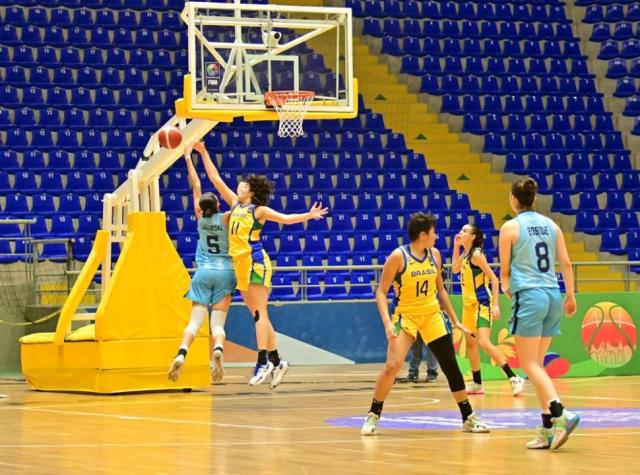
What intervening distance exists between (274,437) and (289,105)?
18.3ft

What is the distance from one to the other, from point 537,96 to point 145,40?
28.9 ft

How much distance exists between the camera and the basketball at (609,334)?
18.9 m

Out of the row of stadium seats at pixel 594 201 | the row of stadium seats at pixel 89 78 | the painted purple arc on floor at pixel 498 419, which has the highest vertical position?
the row of stadium seats at pixel 89 78

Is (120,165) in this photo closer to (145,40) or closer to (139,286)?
(145,40)

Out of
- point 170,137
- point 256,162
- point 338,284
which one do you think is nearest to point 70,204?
point 256,162

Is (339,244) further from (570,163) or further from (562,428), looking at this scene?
(562,428)

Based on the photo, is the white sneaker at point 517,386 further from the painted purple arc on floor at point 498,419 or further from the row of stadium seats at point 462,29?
the row of stadium seats at point 462,29

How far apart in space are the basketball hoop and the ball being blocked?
113cm

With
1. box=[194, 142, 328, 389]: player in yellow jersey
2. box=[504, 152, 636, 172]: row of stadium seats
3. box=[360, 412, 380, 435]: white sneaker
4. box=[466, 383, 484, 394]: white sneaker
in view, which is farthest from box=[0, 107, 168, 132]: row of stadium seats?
box=[360, 412, 380, 435]: white sneaker

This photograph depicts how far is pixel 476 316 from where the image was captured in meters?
16.4

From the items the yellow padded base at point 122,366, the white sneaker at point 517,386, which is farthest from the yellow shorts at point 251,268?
the white sneaker at point 517,386

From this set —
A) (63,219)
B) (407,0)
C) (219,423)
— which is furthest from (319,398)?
(407,0)

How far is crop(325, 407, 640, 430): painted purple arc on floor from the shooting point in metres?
11.6

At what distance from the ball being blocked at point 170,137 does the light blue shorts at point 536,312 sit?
5.89 meters
